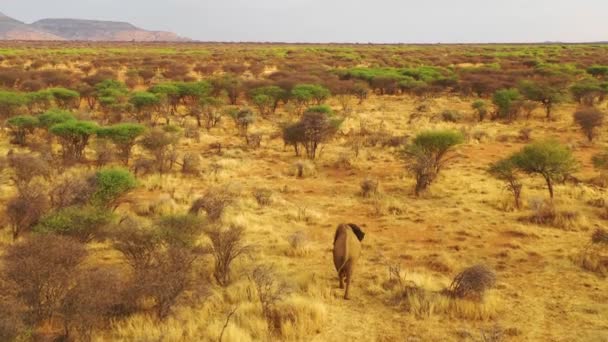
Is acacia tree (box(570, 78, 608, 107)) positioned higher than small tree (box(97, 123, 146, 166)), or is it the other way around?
acacia tree (box(570, 78, 608, 107))

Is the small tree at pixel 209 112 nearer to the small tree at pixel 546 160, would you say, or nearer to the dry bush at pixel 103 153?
the dry bush at pixel 103 153

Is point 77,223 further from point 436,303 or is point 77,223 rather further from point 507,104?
point 507,104

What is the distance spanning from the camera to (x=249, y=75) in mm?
44688

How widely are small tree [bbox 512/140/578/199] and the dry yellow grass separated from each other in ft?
2.65

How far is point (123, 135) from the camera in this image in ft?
56.4

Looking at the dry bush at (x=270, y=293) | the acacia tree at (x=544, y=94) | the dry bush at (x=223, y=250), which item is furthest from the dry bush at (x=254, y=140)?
the acacia tree at (x=544, y=94)

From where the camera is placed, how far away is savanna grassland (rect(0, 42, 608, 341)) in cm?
723

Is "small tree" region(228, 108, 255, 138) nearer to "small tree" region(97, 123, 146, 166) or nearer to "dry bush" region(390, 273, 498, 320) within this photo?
"small tree" region(97, 123, 146, 166)

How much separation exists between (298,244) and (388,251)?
6.27 ft

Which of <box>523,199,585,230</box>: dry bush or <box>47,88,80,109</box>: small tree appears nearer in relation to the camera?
<box>523,199,585,230</box>: dry bush

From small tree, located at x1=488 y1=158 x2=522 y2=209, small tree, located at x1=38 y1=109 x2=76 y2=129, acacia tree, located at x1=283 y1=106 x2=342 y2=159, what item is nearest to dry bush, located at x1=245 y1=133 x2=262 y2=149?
acacia tree, located at x1=283 y1=106 x2=342 y2=159

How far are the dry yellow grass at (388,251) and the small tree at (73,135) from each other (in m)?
3.59

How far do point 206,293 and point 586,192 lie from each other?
11.8 meters

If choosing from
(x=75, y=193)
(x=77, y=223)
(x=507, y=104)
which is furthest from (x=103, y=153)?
(x=507, y=104)
